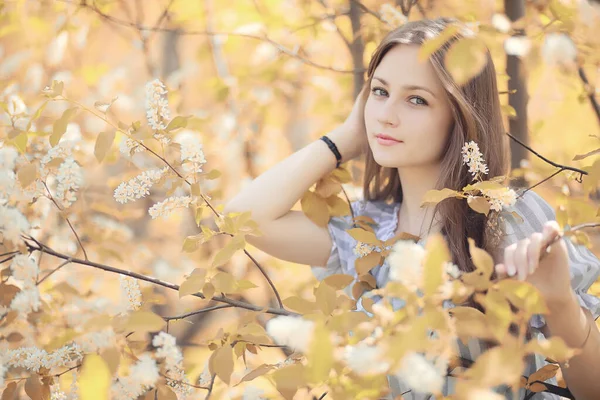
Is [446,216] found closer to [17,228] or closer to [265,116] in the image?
[17,228]

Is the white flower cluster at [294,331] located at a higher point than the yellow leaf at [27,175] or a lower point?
lower

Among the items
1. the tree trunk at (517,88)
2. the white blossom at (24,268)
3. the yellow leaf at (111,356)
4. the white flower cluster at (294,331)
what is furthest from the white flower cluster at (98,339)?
the tree trunk at (517,88)

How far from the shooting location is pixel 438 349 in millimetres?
617

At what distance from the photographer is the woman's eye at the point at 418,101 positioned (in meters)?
1.18

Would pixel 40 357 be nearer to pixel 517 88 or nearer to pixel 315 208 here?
pixel 315 208

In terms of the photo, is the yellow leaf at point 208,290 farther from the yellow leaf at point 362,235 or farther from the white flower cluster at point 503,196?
the white flower cluster at point 503,196

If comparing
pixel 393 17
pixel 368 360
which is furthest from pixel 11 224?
pixel 393 17

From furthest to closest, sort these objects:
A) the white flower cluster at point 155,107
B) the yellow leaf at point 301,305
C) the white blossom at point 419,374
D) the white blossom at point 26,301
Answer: the white flower cluster at point 155,107, the yellow leaf at point 301,305, the white blossom at point 26,301, the white blossom at point 419,374

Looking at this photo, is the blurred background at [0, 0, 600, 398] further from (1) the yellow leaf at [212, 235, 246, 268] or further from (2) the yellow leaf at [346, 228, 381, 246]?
(2) the yellow leaf at [346, 228, 381, 246]

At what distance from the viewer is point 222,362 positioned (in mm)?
868

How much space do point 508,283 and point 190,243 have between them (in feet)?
1.70

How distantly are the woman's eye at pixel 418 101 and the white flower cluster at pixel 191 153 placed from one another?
438 millimetres

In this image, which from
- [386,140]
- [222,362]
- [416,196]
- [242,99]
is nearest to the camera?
[222,362]

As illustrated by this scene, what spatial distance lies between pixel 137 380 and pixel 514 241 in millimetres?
722
